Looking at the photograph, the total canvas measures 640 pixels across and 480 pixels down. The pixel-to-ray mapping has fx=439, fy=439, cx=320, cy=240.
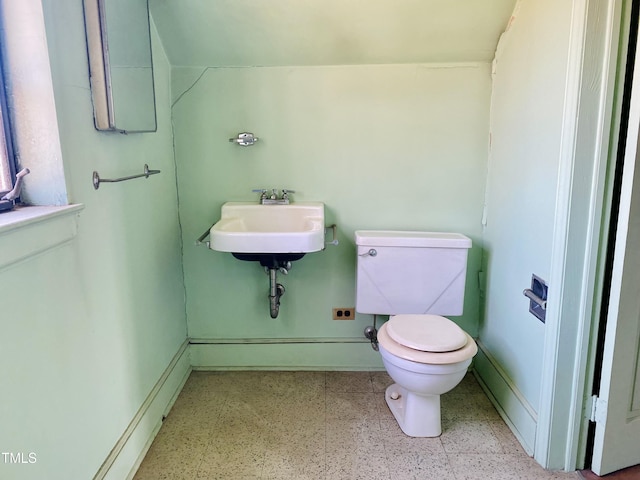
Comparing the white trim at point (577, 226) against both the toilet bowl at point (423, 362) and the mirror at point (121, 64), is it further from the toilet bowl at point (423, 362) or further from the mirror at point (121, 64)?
the mirror at point (121, 64)

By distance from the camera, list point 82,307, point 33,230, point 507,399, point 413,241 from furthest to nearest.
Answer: point 413,241, point 507,399, point 82,307, point 33,230

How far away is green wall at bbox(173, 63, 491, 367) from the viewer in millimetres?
2178

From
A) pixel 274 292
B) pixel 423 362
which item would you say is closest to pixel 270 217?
Result: pixel 274 292

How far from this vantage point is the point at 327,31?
6.55 feet

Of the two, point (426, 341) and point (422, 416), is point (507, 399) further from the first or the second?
point (426, 341)

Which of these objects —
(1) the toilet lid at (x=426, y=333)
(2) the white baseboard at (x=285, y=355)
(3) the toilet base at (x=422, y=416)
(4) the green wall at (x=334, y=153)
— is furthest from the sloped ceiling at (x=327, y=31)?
(3) the toilet base at (x=422, y=416)

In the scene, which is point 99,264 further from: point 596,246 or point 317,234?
point 596,246

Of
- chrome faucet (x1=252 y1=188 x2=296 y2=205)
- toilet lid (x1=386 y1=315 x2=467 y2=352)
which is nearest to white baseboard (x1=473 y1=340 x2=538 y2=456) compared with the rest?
toilet lid (x1=386 y1=315 x2=467 y2=352)

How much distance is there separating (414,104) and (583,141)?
3.00 ft

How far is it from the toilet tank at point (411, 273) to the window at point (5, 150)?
139cm

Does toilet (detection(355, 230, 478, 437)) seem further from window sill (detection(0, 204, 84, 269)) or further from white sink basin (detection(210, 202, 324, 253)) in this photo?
window sill (detection(0, 204, 84, 269))

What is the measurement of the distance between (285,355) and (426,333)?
90 centimetres

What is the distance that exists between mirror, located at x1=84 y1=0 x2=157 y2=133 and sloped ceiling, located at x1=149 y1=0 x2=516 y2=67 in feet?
0.78

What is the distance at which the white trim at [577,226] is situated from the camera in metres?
1.41
